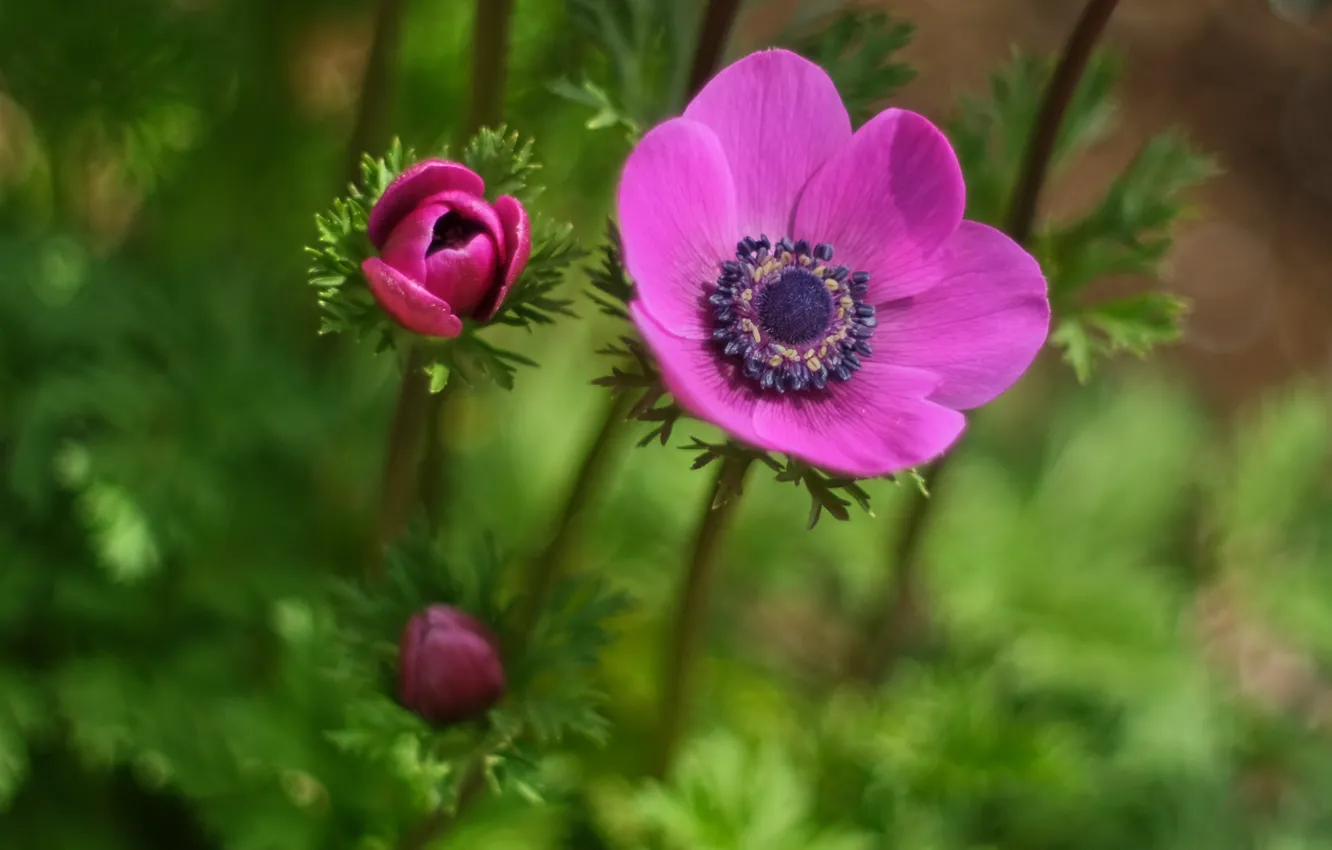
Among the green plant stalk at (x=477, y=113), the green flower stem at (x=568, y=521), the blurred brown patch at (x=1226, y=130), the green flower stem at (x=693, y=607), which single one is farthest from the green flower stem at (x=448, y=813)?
the blurred brown patch at (x=1226, y=130)

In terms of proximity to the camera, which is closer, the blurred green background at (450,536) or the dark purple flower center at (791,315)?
the dark purple flower center at (791,315)

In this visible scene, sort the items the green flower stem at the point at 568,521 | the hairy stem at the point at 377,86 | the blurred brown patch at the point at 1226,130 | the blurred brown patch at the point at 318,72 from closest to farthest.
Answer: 1. the green flower stem at the point at 568,521
2. the hairy stem at the point at 377,86
3. the blurred brown patch at the point at 318,72
4. the blurred brown patch at the point at 1226,130

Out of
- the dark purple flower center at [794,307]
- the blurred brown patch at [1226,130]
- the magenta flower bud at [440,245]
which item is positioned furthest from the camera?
the blurred brown patch at [1226,130]

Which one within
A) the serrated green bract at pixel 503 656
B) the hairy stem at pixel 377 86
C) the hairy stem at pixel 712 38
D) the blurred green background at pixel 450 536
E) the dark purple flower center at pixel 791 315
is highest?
the hairy stem at pixel 712 38

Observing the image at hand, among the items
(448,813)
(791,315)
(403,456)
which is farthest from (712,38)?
(448,813)

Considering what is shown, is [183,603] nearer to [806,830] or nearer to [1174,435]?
[806,830]

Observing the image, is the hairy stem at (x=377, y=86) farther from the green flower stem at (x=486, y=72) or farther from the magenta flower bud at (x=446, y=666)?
the magenta flower bud at (x=446, y=666)

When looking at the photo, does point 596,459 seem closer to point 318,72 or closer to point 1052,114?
point 1052,114
